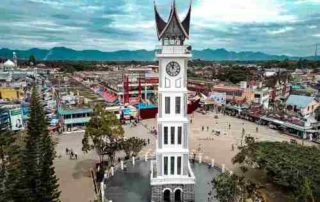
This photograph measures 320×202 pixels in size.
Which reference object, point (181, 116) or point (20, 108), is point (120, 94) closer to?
point (20, 108)

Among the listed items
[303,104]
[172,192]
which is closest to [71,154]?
[172,192]

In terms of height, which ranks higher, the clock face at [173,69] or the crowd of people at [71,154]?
the clock face at [173,69]

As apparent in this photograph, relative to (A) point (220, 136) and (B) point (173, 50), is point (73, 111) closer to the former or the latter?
(A) point (220, 136)

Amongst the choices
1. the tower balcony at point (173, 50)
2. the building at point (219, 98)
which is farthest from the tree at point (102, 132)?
the building at point (219, 98)

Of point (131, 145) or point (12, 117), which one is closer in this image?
point (131, 145)

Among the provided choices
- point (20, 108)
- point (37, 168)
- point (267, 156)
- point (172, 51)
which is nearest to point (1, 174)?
point (37, 168)

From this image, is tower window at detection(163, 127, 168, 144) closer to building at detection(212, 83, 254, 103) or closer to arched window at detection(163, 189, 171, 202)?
arched window at detection(163, 189, 171, 202)

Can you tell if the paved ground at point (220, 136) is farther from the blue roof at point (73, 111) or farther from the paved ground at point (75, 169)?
the blue roof at point (73, 111)
